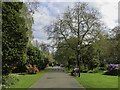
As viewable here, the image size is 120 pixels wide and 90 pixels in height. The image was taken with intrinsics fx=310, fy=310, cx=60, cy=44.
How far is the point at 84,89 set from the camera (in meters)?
21.2

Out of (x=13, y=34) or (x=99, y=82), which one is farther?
(x=99, y=82)

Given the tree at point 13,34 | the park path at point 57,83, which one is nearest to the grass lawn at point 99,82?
the park path at point 57,83

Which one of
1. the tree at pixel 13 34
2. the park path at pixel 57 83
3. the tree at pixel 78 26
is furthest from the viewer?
the tree at pixel 78 26

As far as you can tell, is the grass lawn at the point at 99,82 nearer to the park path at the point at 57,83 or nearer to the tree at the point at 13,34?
the park path at the point at 57,83

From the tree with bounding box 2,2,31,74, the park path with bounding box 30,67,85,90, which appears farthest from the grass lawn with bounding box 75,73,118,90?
the tree with bounding box 2,2,31,74

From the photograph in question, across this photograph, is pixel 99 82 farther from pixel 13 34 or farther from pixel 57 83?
pixel 13 34

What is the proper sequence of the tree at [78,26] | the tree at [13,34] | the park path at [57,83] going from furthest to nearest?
the tree at [78,26] < the park path at [57,83] < the tree at [13,34]

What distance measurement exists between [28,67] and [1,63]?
26.7 metres

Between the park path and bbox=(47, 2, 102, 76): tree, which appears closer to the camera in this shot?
the park path

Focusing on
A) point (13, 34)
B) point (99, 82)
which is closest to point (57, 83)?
point (99, 82)

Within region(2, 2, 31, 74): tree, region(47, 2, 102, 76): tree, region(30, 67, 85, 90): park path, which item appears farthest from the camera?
region(47, 2, 102, 76): tree

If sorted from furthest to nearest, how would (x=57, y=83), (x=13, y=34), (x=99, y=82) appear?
(x=99, y=82) < (x=57, y=83) < (x=13, y=34)

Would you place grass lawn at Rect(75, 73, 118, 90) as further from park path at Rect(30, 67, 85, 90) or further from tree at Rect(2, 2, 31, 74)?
tree at Rect(2, 2, 31, 74)

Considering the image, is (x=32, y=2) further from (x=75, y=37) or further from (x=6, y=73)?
(x=75, y=37)
